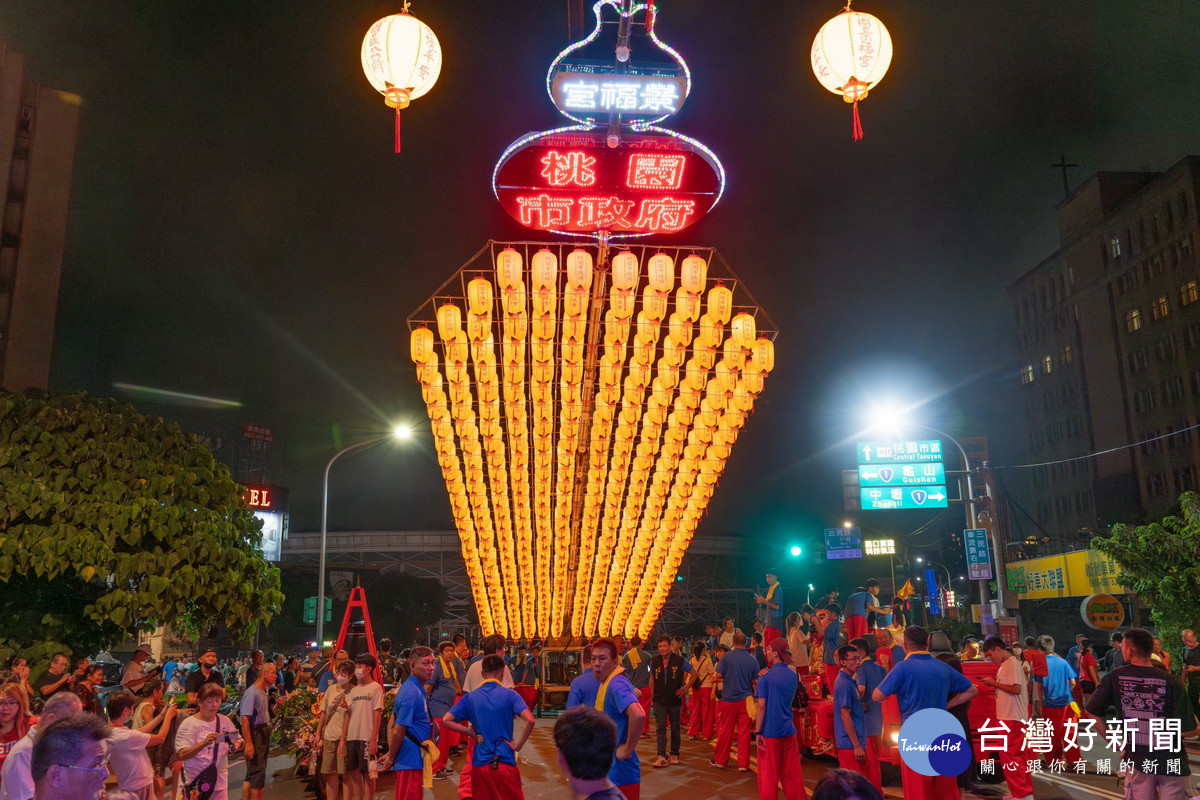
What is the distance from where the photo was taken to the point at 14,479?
37.0ft

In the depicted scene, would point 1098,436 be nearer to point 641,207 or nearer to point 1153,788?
point 641,207

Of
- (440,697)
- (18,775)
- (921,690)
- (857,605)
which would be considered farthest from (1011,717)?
(18,775)

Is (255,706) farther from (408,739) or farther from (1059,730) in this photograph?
(1059,730)

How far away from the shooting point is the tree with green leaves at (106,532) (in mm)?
11281

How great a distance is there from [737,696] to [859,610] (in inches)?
172

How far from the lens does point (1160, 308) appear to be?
50.7 meters

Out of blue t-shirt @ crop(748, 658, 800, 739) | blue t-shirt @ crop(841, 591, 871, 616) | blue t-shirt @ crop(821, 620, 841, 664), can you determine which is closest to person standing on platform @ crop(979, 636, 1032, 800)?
blue t-shirt @ crop(748, 658, 800, 739)

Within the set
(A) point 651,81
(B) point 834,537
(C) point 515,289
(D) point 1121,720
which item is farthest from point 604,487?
(B) point 834,537

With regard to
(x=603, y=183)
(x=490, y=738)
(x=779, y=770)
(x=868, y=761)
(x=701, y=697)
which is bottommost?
(x=701, y=697)

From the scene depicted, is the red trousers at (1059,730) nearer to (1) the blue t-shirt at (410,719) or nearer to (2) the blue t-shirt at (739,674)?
(2) the blue t-shirt at (739,674)

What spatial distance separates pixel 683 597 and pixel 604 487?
40.8 m

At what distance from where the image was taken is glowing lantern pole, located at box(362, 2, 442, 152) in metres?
9.99

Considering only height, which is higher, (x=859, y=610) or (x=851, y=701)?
(x=859, y=610)

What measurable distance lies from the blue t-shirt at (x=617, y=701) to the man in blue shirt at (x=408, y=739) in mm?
1627
